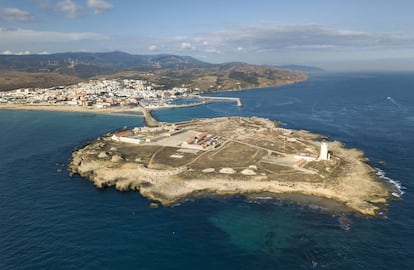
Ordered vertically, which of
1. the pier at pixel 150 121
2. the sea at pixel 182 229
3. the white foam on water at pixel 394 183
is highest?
the pier at pixel 150 121

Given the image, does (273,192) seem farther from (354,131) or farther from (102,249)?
(354,131)

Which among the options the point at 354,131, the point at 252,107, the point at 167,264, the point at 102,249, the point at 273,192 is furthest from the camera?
the point at 252,107

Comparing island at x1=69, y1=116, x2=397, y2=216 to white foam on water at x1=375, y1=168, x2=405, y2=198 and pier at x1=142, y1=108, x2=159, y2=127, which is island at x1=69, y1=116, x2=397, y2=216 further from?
pier at x1=142, y1=108, x2=159, y2=127

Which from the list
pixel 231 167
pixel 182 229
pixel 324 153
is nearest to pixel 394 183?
pixel 324 153

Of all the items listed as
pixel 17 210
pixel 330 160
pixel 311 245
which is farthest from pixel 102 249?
pixel 330 160

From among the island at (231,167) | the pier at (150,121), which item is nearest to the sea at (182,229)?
the island at (231,167)

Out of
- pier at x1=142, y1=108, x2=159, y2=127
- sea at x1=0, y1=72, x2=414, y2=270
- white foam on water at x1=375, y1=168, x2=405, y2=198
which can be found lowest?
sea at x1=0, y1=72, x2=414, y2=270

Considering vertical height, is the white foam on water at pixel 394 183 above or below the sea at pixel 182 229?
above

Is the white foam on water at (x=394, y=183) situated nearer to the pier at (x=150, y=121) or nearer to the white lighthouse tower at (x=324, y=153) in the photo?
the white lighthouse tower at (x=324, y=153)

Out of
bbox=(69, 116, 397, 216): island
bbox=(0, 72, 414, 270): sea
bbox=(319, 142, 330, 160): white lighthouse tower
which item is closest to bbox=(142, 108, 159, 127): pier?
bbox=(69, 116, 397, 216): island
